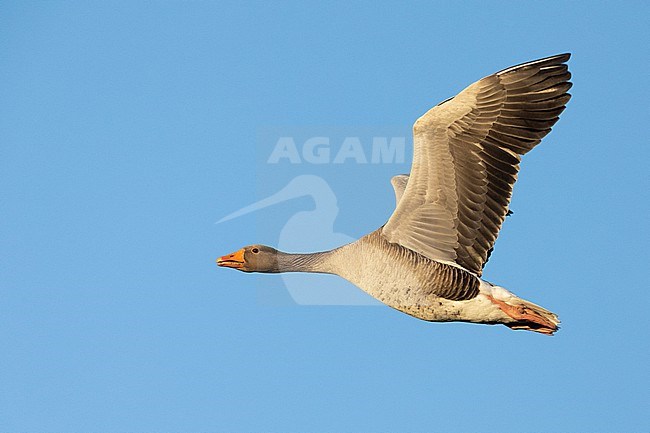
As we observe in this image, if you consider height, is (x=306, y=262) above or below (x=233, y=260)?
below

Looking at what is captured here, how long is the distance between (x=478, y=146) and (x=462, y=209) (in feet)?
2.97

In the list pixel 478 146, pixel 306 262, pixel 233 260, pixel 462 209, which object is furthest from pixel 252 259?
pixel 478 146

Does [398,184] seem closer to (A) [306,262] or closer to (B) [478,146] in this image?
(A) [306,262]

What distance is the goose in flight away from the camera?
42.6ft

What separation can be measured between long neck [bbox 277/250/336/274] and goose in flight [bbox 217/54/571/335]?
26 mm

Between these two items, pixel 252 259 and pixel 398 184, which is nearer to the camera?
pixel 252 259

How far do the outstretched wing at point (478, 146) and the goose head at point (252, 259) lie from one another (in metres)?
2.24

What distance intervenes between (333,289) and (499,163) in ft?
10.8

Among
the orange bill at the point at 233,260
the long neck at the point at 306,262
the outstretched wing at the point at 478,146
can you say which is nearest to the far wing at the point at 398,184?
the long neck at the point at 306,262

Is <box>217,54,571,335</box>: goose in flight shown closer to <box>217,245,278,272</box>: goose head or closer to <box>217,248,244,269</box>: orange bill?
<box>217,245,278,272</box>: goose head

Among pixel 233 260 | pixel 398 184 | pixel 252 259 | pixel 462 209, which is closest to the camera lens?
pixel 462 209

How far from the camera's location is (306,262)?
14289 millimetres

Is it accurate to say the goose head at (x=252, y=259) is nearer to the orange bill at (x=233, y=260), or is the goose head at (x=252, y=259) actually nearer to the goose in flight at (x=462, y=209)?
the orange bill at (x=233, y=260)

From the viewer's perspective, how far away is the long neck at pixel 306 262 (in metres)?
14.0
